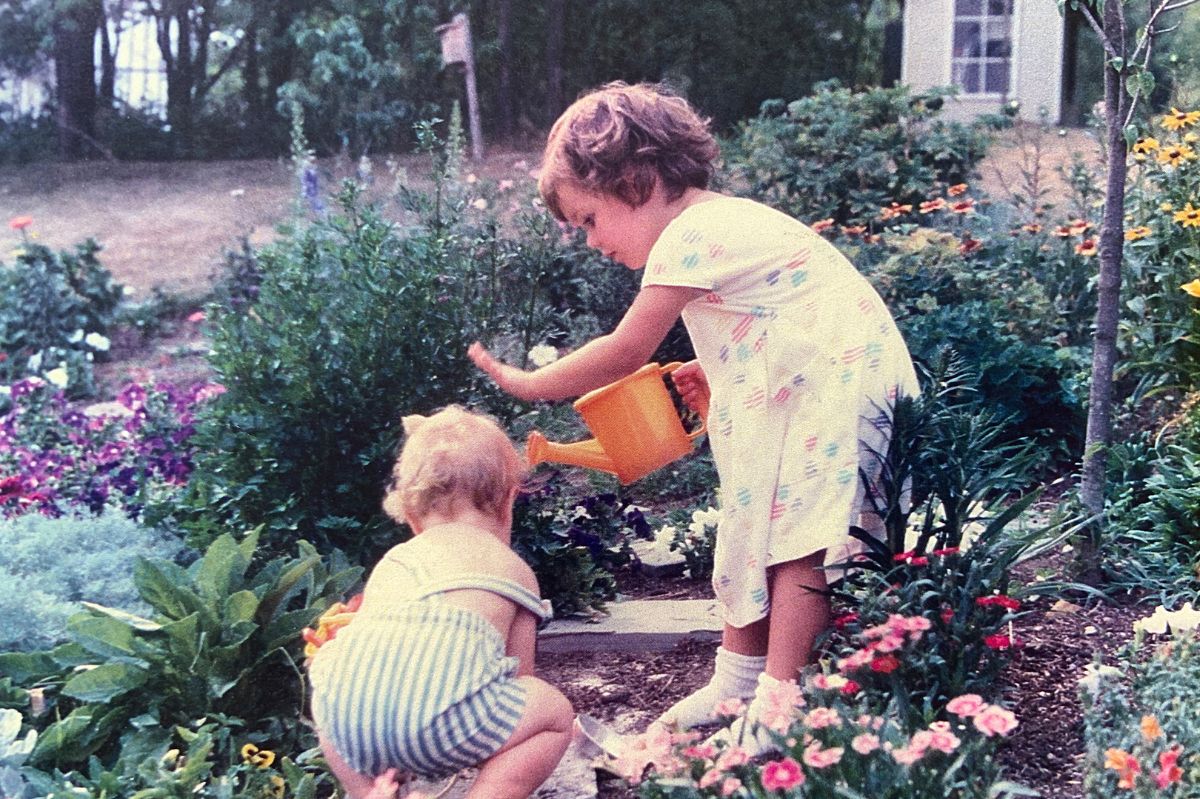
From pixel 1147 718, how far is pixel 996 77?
337 inches

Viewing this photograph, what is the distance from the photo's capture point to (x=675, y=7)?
9727 mm

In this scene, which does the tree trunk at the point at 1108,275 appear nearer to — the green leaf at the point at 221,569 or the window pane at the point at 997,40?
the green leaf at the point at 221,569

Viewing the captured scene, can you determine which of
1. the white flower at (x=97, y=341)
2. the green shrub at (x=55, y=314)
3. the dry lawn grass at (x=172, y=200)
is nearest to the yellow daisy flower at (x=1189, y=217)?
the dry lawn grass at (x=172, y=200)

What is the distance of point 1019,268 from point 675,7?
5261mm

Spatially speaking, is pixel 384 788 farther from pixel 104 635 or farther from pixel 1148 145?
pixel 1148 145

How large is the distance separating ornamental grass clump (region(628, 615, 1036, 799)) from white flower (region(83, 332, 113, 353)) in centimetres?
556

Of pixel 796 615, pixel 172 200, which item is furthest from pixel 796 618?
pixel 172 200

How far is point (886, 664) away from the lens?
2.01 meters

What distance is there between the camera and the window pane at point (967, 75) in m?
9.62

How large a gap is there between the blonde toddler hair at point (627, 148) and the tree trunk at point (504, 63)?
6561mm

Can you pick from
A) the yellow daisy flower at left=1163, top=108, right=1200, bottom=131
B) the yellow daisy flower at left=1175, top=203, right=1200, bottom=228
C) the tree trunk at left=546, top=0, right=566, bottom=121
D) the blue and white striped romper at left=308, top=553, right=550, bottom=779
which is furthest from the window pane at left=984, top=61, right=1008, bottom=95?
the blue and white striped romper at left=308, top=553, right=550, bottom=779

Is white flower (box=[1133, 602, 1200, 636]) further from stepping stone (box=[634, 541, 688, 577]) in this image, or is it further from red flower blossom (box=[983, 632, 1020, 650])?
stepping stone (box=[634, 541, 688, 577])

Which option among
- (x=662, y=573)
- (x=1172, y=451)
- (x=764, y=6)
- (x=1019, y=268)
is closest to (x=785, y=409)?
(x=662, y=573)

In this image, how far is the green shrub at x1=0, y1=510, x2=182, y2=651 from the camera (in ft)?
8.88
